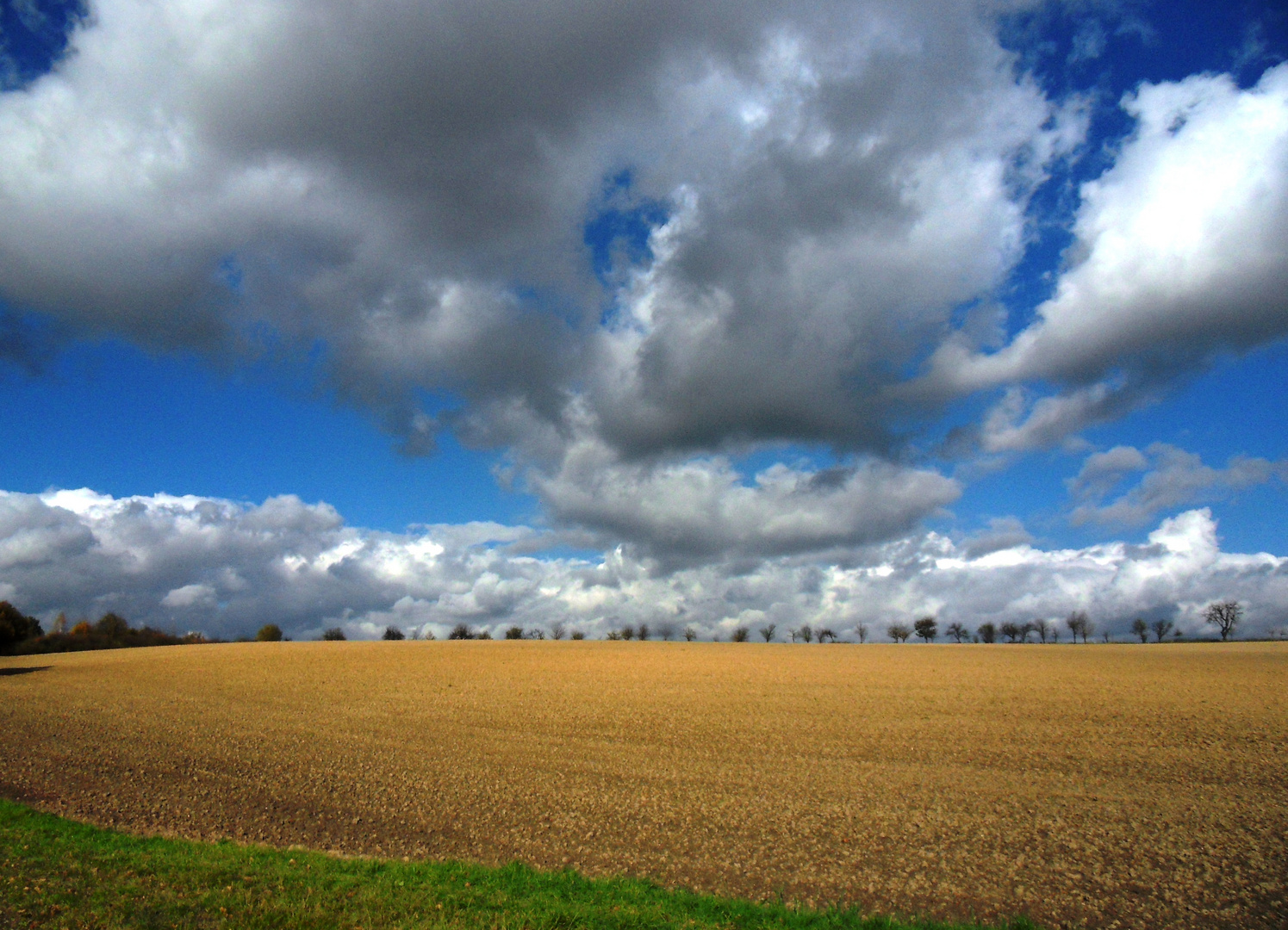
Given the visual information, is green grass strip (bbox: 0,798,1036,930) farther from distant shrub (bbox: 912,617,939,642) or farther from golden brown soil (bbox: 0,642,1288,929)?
distant shrub (bbox: 912,617,939,642)

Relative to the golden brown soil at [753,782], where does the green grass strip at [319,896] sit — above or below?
above

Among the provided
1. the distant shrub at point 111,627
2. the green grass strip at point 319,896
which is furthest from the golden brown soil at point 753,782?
the distant shrub at point 111,627

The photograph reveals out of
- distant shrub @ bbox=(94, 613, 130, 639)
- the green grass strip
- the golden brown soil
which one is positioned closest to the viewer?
the green grass strip

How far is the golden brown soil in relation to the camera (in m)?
13.2

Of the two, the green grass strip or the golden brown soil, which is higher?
the green grass strip

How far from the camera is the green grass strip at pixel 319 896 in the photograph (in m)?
9.74

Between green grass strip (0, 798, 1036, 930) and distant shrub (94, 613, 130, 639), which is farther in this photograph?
distant shrub (94, 613, 130, 639)

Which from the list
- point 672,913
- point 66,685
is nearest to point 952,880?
point 672,913

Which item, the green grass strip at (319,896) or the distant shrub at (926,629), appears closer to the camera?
the green grass strip at (319,896)

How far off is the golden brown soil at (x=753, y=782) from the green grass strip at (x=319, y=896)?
154 centimetres

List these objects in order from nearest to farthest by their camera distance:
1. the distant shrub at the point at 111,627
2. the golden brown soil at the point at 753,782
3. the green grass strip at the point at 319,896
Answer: the green grass strip at the point at 319,896, the golden brown soil at the point at 753,782, the distant shrub at the point at 111,627

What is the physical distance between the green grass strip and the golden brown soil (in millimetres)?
1542

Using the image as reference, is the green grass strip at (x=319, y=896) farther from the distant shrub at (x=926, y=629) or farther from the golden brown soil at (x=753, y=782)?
the distant shrub at (x=926, y=629)

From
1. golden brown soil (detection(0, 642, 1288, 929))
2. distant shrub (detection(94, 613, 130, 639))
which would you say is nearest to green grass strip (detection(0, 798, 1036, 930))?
golden brown soil (detection(0, 642, 1288, 929))
